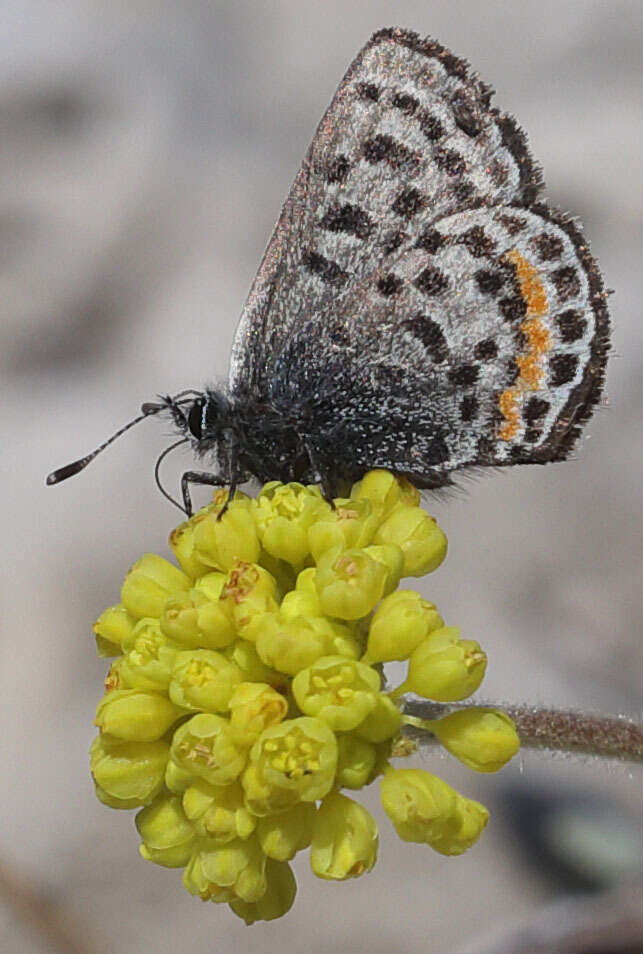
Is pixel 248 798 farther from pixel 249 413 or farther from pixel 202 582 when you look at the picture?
pixel 249 413

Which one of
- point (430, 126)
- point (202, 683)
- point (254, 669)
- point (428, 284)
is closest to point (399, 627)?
point (254, 669)

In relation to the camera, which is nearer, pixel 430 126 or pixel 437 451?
pixel 430 126

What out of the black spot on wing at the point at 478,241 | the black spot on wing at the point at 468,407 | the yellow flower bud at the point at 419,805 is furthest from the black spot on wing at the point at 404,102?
the yellow flower bud at the point at 419,805

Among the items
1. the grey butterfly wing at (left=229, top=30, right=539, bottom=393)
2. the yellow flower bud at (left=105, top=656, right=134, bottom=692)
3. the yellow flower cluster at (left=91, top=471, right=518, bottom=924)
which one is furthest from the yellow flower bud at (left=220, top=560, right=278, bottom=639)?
the grey butterfly wing at (left=229, top=30, right=539, bottom=393)

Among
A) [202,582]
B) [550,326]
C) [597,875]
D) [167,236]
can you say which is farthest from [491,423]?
[167,236]

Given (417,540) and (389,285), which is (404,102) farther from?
(417,540)

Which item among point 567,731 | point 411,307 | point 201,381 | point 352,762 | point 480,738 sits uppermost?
point 411,307

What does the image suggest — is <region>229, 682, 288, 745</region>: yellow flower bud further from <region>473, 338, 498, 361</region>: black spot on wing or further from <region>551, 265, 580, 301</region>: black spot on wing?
<region>551, 265, 580, 301</region>: black spot on wing

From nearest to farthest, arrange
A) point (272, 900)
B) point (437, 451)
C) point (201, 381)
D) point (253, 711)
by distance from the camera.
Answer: point (253, 711) → point (272, 900) → point (437, 451) → point (201, 381)
